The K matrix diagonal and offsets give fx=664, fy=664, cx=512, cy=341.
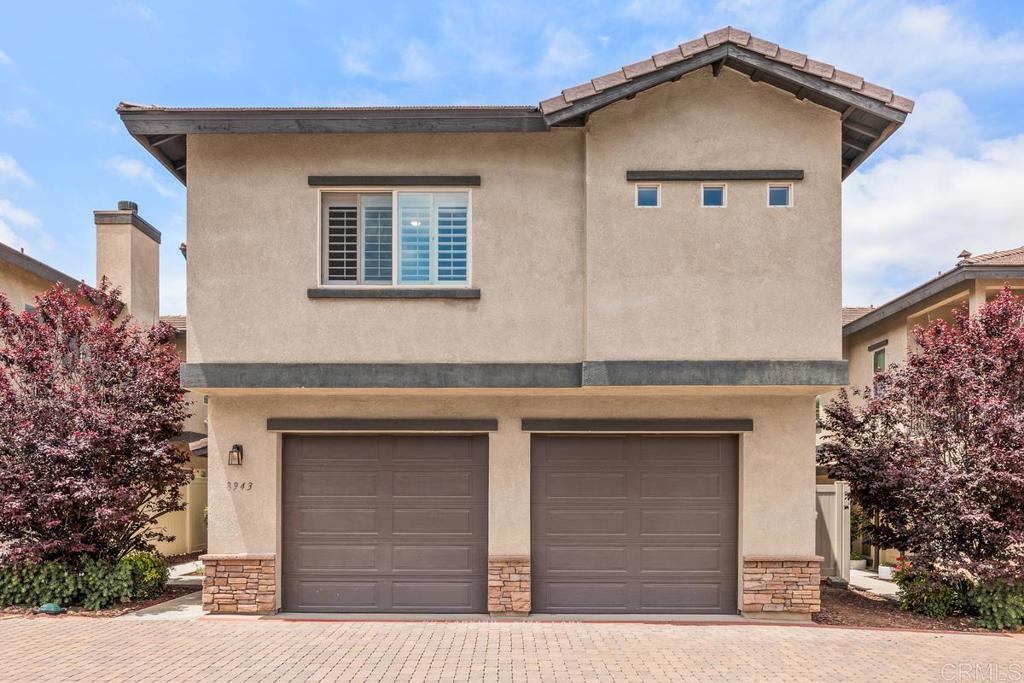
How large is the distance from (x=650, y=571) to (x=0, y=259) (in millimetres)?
13166

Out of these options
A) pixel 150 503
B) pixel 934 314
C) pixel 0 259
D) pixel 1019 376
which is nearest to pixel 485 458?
pixel 150 503

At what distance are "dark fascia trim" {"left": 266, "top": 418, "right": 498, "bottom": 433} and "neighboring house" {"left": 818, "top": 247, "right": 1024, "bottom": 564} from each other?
5999 millimetres

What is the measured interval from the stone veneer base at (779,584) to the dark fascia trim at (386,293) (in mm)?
5277

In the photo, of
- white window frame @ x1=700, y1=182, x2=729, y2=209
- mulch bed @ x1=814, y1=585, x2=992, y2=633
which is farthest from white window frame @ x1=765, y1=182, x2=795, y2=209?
mulch bed @ x1=814, y1=585, x2=992, y2=633

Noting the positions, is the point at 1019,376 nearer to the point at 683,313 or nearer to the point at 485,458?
Answer: the point at 683,313

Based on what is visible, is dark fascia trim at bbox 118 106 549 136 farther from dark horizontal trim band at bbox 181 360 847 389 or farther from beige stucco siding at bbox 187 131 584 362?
dark horizontal trim band at bbox 181 360 847 389

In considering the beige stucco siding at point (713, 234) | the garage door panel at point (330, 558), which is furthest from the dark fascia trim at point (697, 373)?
the garage door panel at point (330, 558)

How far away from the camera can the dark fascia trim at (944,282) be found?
12078 millimetres

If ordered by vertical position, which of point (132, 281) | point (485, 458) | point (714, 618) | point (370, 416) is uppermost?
point (132, 281)

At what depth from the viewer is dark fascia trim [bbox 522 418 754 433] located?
29.9 feet

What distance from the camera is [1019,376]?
905 cm

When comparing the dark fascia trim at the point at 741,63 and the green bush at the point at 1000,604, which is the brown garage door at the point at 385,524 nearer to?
the dark fascia trim at the point at 741,63

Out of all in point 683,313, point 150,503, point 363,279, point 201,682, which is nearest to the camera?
point 201,682

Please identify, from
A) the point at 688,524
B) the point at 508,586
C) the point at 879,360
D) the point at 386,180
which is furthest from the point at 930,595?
the point at 386,180
